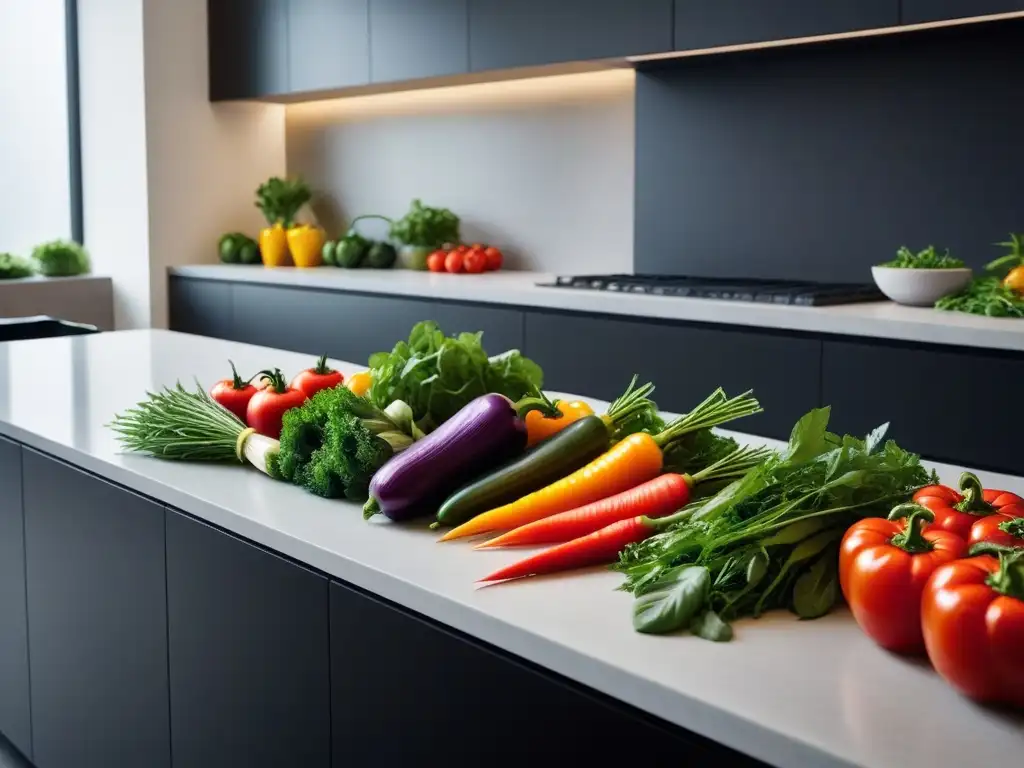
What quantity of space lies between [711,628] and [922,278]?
7.88ft

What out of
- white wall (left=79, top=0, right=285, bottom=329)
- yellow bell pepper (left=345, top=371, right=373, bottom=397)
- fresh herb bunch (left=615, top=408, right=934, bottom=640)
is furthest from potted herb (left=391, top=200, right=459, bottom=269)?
fresh herb bunch (left=615, top=408, right=934, bottom=640)

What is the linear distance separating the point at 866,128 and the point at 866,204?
234mm

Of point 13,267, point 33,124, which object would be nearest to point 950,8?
point 13,267

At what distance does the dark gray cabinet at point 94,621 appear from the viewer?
175 cm

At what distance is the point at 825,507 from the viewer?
1158mm

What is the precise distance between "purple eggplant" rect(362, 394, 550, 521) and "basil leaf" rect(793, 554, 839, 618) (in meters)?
0.44

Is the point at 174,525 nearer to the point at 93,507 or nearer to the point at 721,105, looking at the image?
the point at 93,507

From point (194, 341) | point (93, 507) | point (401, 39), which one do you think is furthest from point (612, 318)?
point (93, 507)

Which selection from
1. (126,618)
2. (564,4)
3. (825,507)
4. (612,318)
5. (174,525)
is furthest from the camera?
(564,4)

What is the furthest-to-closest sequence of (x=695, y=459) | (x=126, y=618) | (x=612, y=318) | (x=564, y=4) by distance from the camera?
(x=564, y=4) < (x=612, y=318) < (x=126, y=618) < (x=695, y=459)

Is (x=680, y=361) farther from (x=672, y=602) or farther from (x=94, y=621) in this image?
(x=672, y=602)

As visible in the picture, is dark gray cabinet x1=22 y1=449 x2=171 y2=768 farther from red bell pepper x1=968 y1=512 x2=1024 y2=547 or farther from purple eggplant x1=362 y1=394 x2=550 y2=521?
red bell pepper x1=968 y1=512 x2=1024 y2=547

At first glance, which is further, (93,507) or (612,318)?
(612,318)

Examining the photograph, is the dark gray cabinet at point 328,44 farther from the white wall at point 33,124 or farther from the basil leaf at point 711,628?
the basil leaf at point 711,628
